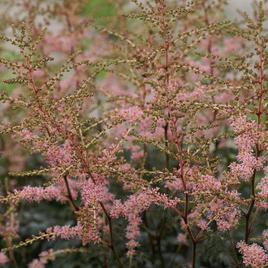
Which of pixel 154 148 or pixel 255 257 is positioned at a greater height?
pixel 154 148

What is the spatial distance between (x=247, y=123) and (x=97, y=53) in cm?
224

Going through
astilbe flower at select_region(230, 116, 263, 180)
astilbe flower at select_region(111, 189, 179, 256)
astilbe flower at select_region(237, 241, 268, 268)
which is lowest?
astilbe flower at select_region(237, 241, 268, 268)

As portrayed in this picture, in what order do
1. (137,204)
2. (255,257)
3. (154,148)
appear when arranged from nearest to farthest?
(255,257), (137,204), (154,148)

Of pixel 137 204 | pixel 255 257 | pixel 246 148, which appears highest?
pixel 246 148

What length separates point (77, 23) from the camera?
15.5 feet

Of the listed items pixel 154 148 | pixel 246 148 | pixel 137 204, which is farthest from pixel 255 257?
pixel 154 148

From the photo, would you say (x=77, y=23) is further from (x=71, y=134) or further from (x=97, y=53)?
(x=71, y=134)

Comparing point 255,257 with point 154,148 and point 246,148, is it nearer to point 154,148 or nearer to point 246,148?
point 246,148

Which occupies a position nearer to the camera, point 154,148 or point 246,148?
point 246,148

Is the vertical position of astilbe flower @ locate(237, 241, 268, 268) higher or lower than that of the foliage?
lower

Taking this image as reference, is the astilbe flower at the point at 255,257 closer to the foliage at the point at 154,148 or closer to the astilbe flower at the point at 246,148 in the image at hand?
the foliage at the point at 154,148

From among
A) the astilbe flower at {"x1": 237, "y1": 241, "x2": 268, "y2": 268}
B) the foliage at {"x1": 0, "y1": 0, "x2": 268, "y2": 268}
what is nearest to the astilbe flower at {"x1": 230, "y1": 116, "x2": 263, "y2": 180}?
the foliage at {"x1": 0, "y1": 0, "x2": 268, "y2": 268}

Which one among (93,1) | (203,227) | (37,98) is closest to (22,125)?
(37,98)

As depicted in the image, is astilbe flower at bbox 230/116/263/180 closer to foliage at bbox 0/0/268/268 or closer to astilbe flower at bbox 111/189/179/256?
foliage at bbox 0/0/268/268
